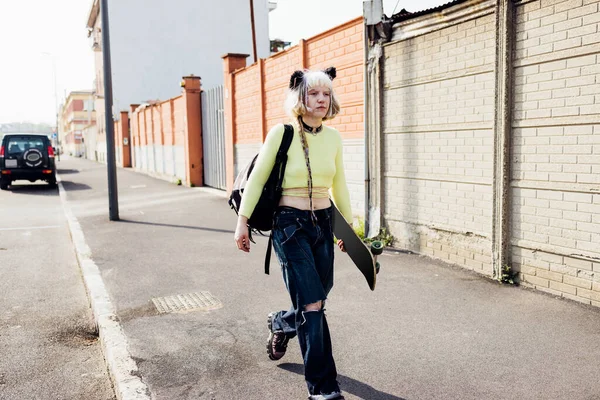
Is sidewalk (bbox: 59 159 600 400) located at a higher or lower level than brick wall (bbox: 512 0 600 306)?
lower

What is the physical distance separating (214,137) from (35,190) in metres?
6.60

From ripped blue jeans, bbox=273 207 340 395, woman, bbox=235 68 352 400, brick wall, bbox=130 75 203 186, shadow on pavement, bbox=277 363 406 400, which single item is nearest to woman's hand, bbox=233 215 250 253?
woman, bbox=235 68 352 400

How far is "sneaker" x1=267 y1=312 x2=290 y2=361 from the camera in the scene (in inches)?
145

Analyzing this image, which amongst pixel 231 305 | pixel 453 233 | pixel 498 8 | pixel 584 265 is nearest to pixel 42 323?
pixel 231 305

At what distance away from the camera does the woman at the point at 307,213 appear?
3.10 metres

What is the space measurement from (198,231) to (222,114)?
679 centimetres

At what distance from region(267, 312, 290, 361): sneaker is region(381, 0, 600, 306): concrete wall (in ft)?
9.39

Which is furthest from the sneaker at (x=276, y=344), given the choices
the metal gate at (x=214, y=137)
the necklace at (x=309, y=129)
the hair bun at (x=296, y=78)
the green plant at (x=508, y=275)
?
the metal gate at (x=214, y=137)

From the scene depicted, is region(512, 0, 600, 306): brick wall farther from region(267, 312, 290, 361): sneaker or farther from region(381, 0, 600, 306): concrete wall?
region(267, 312, 290, 361): sneaker

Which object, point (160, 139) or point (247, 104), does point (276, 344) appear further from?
point (160, 139)

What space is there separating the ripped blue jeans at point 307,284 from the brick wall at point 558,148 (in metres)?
2.87

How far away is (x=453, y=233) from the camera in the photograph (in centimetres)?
638

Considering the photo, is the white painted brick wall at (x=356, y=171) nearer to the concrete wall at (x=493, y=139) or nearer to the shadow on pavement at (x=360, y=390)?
the concrete wall at (x=493, y=139)

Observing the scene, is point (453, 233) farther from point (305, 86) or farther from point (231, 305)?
point (305, 86)
